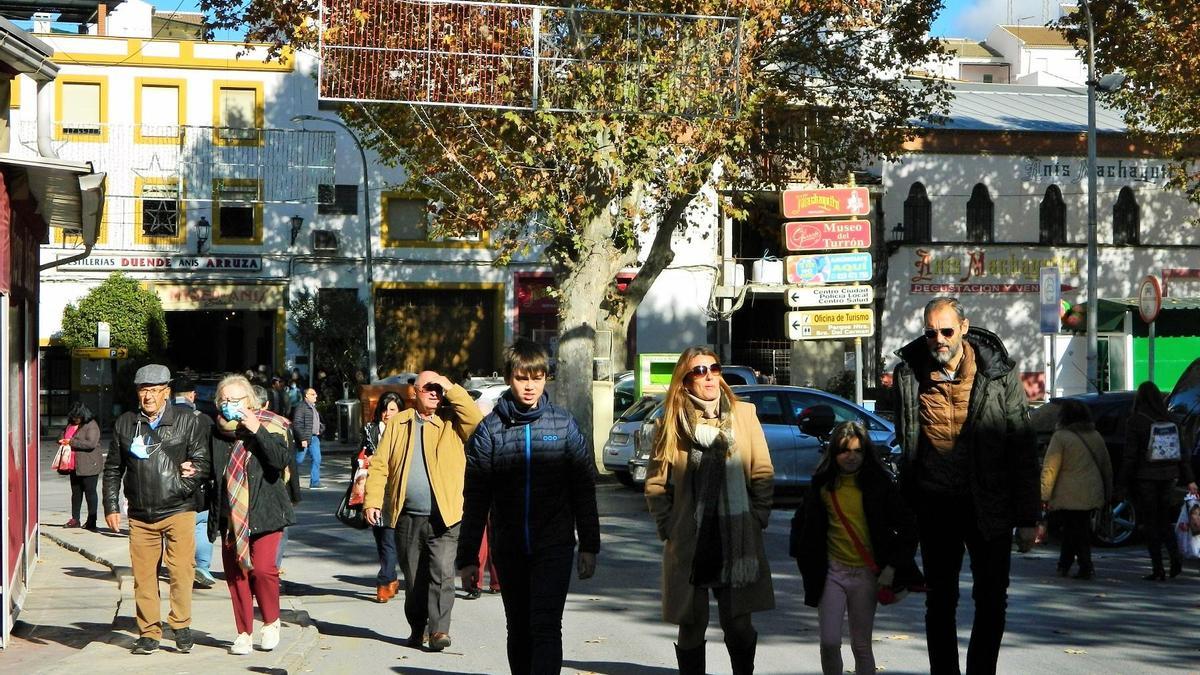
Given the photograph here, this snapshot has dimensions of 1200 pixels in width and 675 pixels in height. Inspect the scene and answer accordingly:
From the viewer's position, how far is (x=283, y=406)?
26.6 m

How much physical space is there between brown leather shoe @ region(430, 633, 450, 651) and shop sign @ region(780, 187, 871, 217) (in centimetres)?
1332

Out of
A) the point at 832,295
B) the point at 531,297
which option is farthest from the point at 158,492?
the point at 531,297

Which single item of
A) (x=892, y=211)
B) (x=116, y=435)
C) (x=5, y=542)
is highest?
(x=892, y=211)

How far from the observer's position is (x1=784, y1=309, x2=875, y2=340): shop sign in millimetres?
21859

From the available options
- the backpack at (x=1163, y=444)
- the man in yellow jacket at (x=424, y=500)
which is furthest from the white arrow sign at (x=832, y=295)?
the man in yellow jacket at (x=424, y=500)

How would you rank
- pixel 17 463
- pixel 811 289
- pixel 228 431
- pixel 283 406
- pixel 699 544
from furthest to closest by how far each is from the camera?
pixel 283 406 → pixel 811 289 → pixel 17 463 → pixel 228 431 → pixel 699 544

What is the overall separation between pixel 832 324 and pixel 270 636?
1416cm

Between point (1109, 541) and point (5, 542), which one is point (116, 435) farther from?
point (1109, 541)

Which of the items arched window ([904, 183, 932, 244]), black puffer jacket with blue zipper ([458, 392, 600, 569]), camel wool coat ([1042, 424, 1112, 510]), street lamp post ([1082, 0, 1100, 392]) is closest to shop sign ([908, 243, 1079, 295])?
arched window ([904, 183, 932, 244])

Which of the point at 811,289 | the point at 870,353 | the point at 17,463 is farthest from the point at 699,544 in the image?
the point at 870,353

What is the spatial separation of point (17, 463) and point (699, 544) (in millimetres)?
6020

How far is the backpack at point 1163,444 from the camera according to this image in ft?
41.4

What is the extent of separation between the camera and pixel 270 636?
9.02 meters

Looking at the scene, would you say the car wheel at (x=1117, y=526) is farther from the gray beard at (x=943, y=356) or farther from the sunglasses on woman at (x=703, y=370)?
the sunglasses on woman at (x=703, y=370)
